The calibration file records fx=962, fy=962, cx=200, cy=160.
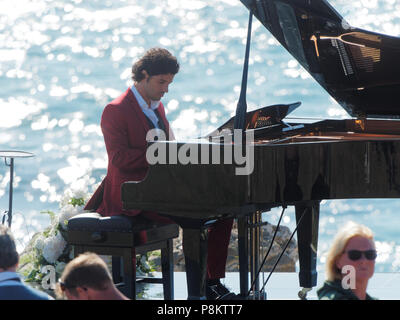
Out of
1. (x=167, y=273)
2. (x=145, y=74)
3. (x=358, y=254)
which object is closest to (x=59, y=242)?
(x=167, y=273)

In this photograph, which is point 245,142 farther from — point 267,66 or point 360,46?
point 267,66

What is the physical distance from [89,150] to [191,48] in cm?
574

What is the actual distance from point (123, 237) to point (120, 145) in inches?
20.7

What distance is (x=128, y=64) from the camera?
21562 mm

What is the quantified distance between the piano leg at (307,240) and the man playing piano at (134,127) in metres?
0.78

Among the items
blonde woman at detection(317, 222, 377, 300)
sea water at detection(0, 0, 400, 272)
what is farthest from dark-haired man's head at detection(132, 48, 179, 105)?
sea water at detection(0, 0, 400, 272)

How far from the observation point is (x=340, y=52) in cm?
577

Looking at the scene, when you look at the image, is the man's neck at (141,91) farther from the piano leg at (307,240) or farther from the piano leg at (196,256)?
the piano leg at (307,240)

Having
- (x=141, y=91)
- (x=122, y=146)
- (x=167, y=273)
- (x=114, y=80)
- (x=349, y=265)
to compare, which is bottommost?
(x=167, y=273)

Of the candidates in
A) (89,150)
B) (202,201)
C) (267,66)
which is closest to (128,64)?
(267,66)

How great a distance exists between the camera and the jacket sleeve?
5.25m

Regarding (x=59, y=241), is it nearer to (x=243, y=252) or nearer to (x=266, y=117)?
(x=243, y=252)

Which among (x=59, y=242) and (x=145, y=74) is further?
(x=59, y=242)

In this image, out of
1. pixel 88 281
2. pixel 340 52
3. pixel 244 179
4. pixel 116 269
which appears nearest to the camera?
pixel 88 281
